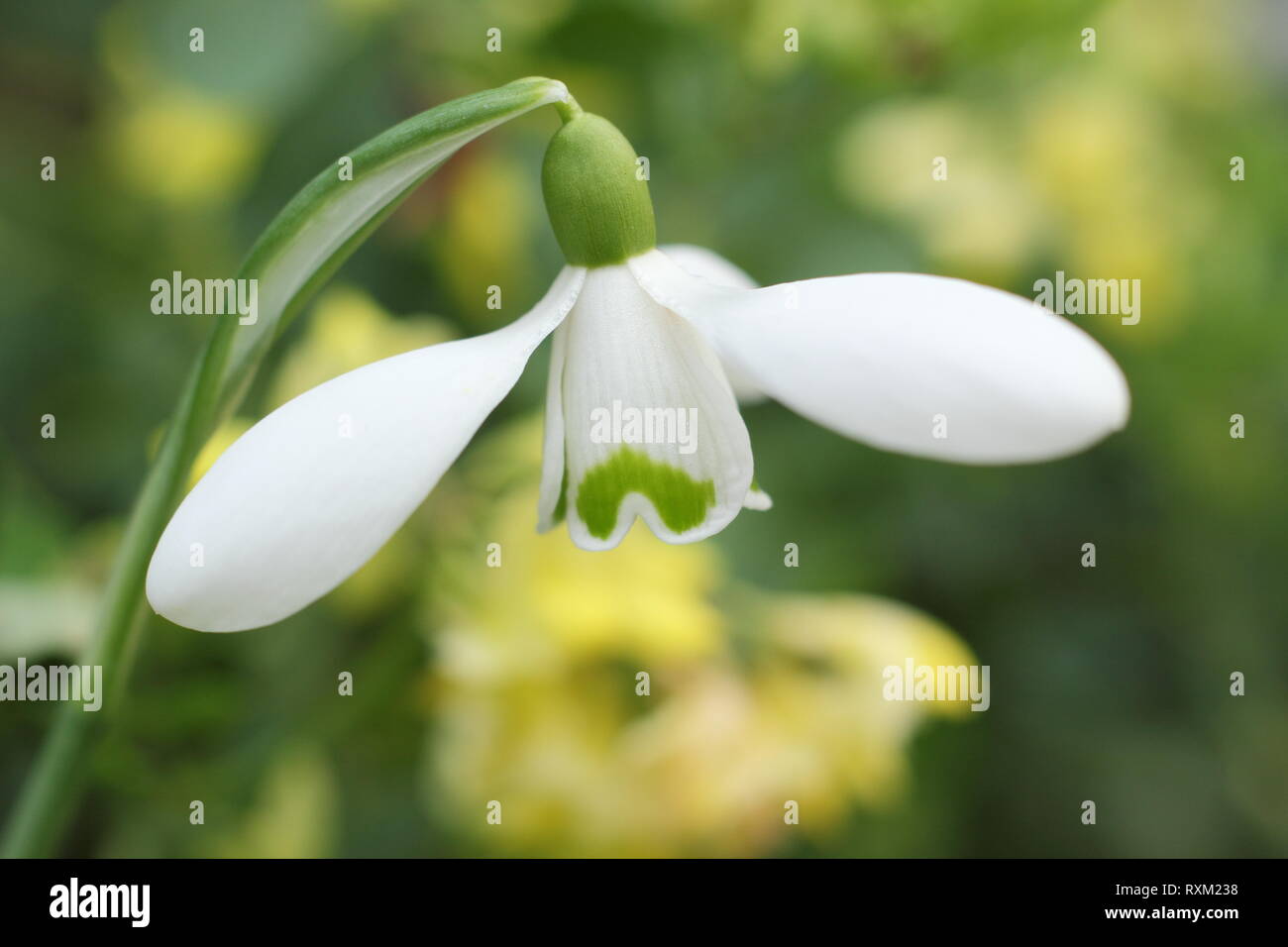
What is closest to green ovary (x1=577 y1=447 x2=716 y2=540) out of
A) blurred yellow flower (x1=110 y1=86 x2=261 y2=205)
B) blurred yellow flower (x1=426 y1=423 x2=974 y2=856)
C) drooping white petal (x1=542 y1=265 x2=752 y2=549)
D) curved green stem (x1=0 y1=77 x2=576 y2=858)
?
drooping white petal (x1=542 y1=265 x2=752 y2=549)

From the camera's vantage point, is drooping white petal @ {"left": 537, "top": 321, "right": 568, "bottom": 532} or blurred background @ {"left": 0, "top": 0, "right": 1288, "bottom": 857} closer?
drooping white petal @ {"left": 537, "top": 321, "right": 568, "bottom": 532}

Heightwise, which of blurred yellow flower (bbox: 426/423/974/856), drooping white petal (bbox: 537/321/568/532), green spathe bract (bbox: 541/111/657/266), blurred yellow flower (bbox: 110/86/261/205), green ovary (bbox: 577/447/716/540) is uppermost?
blurred yellow flower (bbox: 110/86/261/205)

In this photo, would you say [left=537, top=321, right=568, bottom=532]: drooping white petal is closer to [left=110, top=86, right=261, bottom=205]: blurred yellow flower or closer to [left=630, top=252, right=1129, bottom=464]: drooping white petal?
[left=630, top=252, right=1129, bottom=464]: drooping white petal

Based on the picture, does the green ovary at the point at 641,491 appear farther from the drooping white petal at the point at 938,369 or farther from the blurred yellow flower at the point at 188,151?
the blurred yellow flower at the point at 188,151

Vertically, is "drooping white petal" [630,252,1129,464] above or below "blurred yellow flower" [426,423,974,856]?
above

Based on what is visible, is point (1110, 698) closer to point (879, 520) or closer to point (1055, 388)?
point (879, 520)

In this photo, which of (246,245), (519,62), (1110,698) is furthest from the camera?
(1110,698)
